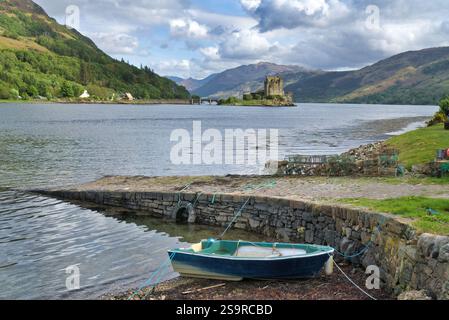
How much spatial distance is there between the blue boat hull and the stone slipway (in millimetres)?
2085

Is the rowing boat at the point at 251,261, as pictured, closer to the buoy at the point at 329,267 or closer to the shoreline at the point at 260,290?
the buoy at the point at 329,267

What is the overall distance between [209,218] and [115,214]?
20.8ft

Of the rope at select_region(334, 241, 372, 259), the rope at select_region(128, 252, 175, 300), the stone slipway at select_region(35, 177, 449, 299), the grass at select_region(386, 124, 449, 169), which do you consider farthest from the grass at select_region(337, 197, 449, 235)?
the grass at select_region(386, 124, 449, 169)

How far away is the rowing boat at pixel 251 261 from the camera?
48.9ft

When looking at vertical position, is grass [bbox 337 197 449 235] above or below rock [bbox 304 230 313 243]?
above

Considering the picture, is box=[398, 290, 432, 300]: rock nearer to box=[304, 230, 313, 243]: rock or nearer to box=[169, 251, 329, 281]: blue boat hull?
box=[169, 251, 329, 281]: blue boat hull

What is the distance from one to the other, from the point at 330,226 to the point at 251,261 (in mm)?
4926

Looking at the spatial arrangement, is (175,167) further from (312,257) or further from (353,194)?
(312,257)

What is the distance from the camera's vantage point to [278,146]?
68.4 m

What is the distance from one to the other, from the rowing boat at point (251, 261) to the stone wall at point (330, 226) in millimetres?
1775

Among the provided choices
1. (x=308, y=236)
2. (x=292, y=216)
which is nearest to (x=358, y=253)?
(x=308, y=236)

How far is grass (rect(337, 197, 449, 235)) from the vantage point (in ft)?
44.2

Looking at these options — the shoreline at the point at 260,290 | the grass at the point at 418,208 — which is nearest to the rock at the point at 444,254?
the grass at the point at 418,208
